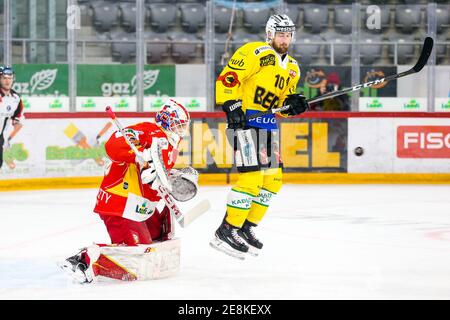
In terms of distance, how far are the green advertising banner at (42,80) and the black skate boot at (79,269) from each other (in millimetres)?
6811

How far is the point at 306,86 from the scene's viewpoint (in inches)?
500

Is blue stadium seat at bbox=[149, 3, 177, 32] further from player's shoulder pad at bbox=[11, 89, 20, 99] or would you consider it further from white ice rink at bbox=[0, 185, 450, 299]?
white ice rink at bbox=[0, 185, 450, 299]

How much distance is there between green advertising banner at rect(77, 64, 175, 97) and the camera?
39.5 feet

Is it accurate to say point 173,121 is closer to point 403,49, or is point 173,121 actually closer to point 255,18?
point 255,18

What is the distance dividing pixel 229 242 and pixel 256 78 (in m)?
0.93

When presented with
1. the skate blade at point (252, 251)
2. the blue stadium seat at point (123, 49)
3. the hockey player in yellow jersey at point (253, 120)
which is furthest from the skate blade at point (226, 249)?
the blue stadium seat at point (123, 49)

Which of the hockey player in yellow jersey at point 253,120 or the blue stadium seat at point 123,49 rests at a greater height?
the blue stadium seat at point 123,49

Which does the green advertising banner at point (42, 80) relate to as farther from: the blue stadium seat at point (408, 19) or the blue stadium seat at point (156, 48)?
the blue stadium seat at point (408, 19)

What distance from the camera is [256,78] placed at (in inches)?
246

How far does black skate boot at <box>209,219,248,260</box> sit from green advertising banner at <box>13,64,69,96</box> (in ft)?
19.8

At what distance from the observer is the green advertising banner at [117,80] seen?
1204 cm

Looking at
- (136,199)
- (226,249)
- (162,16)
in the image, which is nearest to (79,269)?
(136,199)

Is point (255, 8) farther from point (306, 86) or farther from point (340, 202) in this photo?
point (340, 202)
